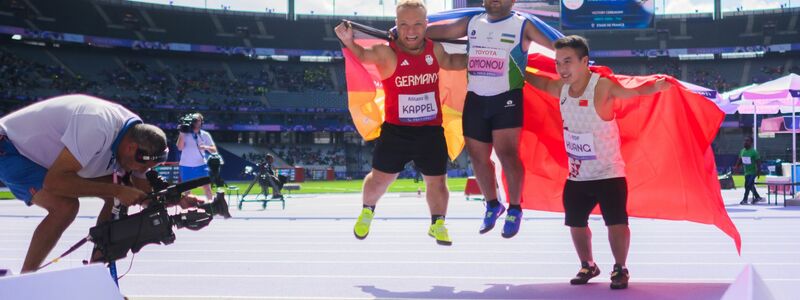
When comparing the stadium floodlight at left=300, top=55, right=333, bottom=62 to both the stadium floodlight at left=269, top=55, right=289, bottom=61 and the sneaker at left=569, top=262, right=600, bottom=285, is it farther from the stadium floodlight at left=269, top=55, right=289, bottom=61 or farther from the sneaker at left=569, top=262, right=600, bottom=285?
the sneaker at left=569, top=262, right=600, bottom=285

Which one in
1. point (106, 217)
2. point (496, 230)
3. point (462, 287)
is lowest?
point (496, 230)

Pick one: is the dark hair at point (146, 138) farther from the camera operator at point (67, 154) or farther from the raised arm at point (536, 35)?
the raised arm at point (536, 35)

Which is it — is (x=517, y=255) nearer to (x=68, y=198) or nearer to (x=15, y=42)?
(x=68, y=198)

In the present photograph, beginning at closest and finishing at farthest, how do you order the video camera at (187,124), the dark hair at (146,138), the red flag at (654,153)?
the dark hair at (146,138) < the red flag at (654,153) < the video camera at (187,124)

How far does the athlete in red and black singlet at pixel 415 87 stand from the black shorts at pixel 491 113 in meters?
0.29

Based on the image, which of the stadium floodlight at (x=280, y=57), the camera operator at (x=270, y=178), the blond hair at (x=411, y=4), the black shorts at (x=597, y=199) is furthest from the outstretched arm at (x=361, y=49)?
the stadium floodlight at (x=280, y=57)

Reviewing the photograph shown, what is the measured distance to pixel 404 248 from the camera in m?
8.43

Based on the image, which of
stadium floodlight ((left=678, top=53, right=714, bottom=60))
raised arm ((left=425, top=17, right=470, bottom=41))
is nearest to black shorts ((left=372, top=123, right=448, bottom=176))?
raised arm ((left=425, top=17, right=470, bottom=41))

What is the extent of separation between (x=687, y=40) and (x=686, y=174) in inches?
2192

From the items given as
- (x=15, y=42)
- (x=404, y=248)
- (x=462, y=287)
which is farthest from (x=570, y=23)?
(x=15, y=42)

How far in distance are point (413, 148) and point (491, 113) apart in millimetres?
658

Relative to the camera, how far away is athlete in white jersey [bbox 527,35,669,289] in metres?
5.36

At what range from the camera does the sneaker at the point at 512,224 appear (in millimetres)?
5160

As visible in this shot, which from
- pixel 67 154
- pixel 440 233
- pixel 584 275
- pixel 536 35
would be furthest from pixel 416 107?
pixel 67 154
